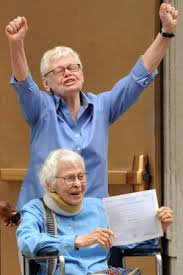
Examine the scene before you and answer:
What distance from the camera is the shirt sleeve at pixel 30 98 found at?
126 inches

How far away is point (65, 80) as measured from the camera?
3.28 m

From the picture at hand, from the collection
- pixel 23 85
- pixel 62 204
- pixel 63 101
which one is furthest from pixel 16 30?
pixel 62 204

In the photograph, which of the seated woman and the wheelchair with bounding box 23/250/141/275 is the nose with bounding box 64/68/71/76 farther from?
the wheelchair with bounding box 23/250/141/275

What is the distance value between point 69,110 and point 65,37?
118cm

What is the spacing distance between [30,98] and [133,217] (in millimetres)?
714

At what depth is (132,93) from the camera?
3.37m

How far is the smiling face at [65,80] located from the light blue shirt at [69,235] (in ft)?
1.66

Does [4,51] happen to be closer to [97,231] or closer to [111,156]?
[111,156]

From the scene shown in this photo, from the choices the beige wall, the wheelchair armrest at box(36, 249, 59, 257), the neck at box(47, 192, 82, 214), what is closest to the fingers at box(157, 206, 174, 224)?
the neck at box(47, 192, 82, 214)

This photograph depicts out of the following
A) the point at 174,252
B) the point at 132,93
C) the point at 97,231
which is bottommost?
the point at 174,252

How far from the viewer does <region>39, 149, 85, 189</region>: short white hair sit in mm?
3111

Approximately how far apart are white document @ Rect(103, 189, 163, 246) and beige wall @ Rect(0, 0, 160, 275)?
1.09 meters

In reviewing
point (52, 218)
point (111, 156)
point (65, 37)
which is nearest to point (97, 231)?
point (52, 218)

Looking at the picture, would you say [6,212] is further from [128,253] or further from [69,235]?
[128,253]
